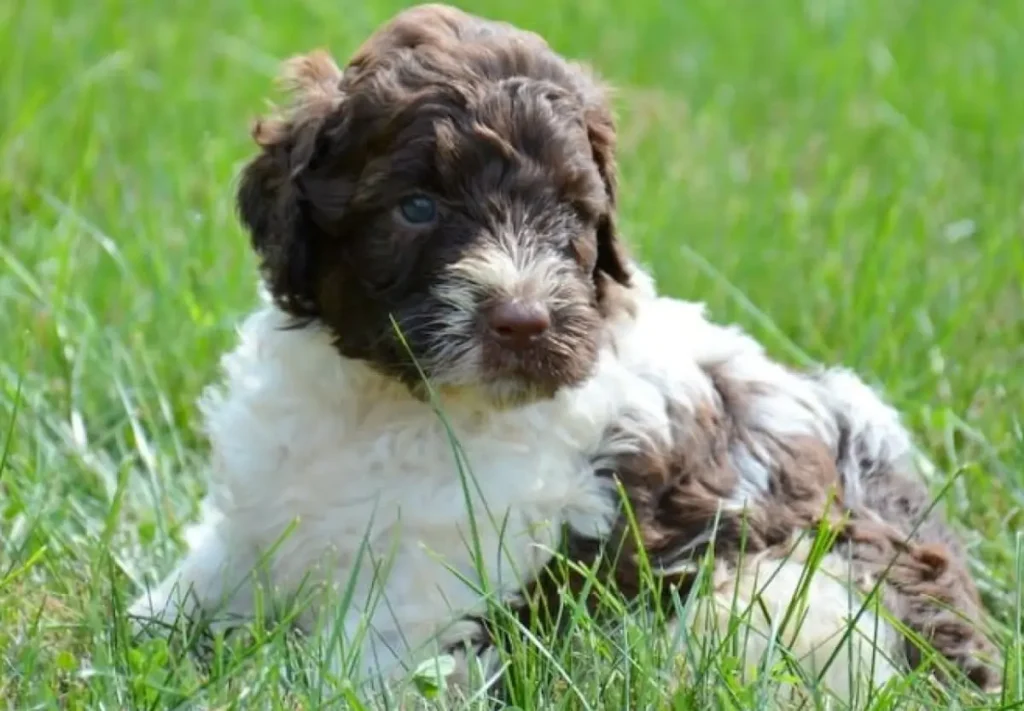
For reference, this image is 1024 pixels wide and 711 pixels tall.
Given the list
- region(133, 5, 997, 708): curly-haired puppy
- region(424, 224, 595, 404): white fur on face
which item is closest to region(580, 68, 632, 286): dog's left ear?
region(133, 5, 997, 708): curly-haired puppy

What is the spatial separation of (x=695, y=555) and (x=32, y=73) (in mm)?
4822

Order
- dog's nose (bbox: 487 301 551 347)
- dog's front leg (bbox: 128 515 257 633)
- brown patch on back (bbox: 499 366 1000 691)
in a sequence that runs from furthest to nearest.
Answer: dog's front leg (bbox: 128 515 257 633) → brown patch on back (bbox: 499 366 1000 691) → dog's nose (bbox: 487 301 551 347)

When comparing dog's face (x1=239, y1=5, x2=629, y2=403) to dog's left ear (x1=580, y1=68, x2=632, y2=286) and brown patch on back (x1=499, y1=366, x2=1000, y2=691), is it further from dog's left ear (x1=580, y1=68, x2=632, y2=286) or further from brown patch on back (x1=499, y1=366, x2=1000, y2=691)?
brown patch on back (x1=499, y1=366, x2=1000, y2=691)

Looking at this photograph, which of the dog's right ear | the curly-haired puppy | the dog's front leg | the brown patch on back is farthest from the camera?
the dog's front leg

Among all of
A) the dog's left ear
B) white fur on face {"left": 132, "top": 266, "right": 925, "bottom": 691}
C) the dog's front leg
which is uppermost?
the dog's left ear

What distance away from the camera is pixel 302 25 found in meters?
9.53

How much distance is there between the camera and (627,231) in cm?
694

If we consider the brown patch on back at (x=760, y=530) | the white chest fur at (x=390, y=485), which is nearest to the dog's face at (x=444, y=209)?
the white chest fur at (x=390, y=485)

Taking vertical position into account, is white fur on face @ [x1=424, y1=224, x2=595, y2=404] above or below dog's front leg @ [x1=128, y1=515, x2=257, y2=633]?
above

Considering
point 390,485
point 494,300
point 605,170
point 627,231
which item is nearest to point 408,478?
point 390,485

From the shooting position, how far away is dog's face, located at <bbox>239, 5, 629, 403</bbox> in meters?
4.05

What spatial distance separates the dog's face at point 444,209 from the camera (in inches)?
160

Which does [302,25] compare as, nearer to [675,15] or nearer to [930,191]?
[675,15]

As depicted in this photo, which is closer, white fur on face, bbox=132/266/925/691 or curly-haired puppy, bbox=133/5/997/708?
curly-haired puppy, bbox=133/5/997/708
